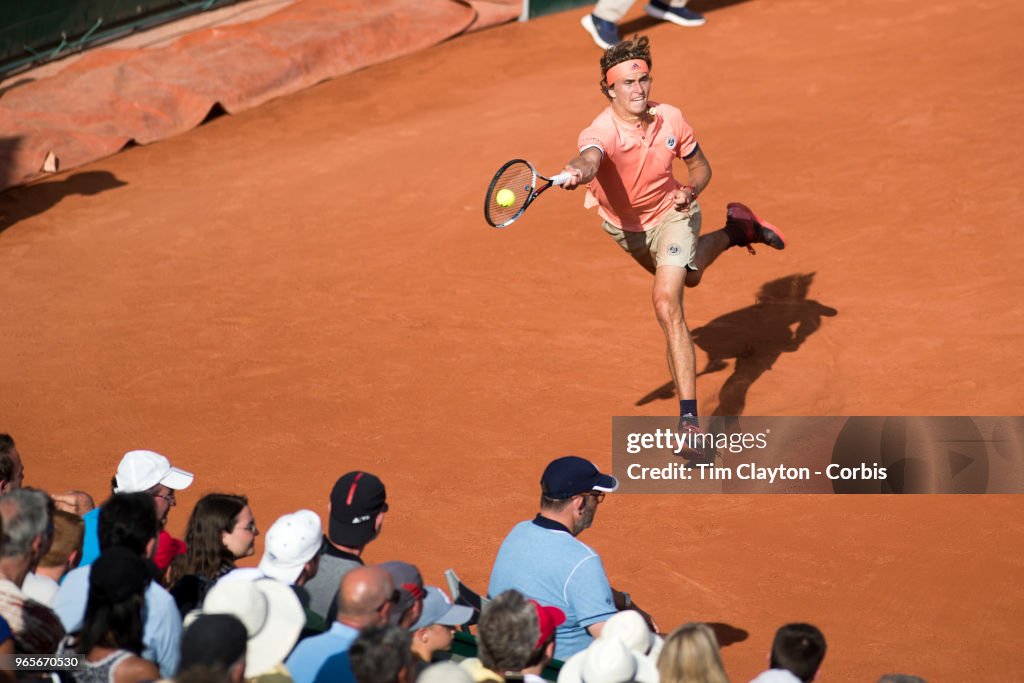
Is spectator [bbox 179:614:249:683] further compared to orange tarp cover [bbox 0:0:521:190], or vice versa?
orange tarp cover [bbox 0:0:521:190]

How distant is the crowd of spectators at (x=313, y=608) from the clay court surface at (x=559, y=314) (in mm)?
1508

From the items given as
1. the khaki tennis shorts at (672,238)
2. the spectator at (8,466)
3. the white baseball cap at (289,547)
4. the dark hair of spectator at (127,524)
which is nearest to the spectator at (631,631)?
the white baseball cap at (289,547)

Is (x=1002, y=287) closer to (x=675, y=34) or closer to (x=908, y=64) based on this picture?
(x=908, y=64)

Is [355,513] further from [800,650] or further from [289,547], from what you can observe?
[800,650]

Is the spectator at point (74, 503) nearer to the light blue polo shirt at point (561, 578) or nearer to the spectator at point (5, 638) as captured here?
the spectator at point (5, 638)

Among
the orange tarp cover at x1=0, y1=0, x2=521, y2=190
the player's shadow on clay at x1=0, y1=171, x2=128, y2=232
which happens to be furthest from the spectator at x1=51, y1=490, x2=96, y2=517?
the orange tarp cover at x1=0, y1=0, x2=521, y2=190

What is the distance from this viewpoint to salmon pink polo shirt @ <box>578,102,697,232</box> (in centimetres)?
831

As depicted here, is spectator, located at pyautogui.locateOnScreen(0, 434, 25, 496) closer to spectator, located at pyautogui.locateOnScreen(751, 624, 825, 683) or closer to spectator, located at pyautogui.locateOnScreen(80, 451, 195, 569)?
spectator, located at pyautogui.locateOnScreen(80, 451, 195, 569)

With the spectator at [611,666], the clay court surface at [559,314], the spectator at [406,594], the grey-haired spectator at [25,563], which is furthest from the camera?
the clay court surface at [559,314]

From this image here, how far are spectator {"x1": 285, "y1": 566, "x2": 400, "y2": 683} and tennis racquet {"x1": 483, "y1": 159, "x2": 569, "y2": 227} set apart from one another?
3.08 m

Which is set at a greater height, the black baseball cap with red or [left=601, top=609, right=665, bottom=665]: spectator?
the black baseball cap with red

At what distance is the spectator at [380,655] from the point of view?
4.36 m

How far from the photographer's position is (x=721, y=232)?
925 centimetres

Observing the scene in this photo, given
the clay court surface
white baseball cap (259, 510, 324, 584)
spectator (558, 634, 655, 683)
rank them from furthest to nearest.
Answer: the clay court surface → white baseball cap (259, 510, 324, 584) → spectator (558, 634, 655, 683)
